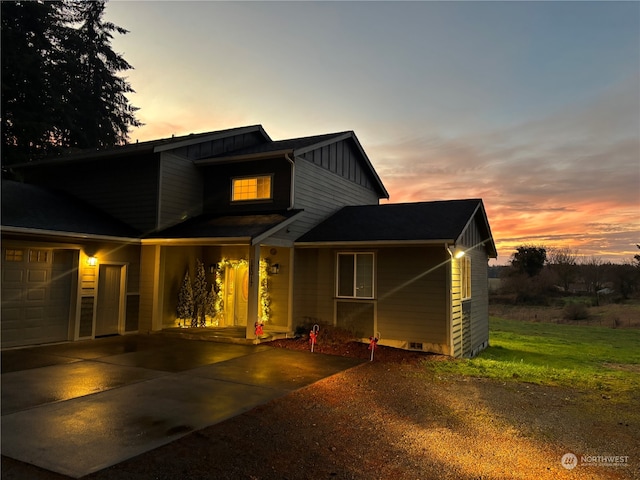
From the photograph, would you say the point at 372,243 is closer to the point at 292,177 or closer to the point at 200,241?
the point at 292,177

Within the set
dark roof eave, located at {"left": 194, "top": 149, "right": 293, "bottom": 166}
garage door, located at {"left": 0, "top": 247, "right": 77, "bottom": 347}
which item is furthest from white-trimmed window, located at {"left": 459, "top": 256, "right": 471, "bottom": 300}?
garage door, located at {"left": 0, "top": 247, "right": 77, "bottom": 347}

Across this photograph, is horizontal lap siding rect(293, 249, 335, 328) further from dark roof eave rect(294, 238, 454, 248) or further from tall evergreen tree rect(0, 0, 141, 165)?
tall evergreen tree rect(0, 0, 141, 165)

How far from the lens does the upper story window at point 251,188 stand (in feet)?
40.9

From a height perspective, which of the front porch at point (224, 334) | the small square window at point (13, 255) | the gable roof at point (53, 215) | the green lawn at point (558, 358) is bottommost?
the green lawn at point (558, 358)

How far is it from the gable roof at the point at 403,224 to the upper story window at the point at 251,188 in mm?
1941

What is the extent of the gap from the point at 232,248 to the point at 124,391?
6879mm

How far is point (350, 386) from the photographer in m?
6.57

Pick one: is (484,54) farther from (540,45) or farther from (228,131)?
(228,131)

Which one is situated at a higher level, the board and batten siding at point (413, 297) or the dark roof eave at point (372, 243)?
the dark roof eave at point (372, 243)

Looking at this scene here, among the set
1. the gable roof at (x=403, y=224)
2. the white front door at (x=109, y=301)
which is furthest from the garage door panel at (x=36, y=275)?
the gable roof at (x=403, y=224)

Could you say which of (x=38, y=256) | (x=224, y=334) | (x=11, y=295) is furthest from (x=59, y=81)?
(x=224, y=334)

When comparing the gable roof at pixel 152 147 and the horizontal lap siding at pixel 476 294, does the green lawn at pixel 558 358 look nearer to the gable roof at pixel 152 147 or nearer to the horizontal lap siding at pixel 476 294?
the horizontal lap siding at pixel 476 294

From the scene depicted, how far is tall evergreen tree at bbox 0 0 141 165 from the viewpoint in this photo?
2117 centimetres

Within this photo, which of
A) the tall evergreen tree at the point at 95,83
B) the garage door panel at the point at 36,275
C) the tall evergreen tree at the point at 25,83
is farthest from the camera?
the tall evergreen tree at the point at 95,83
